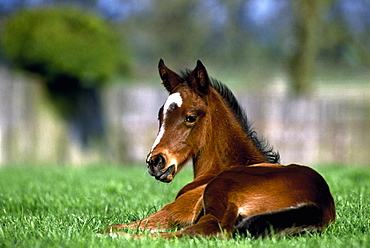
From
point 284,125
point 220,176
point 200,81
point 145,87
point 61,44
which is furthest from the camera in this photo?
point 145,87

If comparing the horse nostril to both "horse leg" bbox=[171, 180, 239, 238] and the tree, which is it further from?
the tree

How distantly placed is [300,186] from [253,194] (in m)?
0.33

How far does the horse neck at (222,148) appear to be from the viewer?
4281 millimetres

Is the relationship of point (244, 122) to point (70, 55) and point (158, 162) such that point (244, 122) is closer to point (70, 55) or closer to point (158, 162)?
point (158, 162)

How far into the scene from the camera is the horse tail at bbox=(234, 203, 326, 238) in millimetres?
3400

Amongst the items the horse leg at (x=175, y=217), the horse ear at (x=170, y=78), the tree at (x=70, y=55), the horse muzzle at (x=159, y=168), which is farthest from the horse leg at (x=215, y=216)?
the tree at (x=70, y=55)

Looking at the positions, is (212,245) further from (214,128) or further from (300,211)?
(214,128)

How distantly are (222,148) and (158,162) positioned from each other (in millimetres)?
681

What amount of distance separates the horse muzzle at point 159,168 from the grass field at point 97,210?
1.86 ft

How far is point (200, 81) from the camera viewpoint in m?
4.18

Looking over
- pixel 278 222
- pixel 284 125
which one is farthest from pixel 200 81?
pixel 284 125

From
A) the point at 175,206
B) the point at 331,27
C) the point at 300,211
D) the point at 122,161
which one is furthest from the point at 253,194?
the point at 331,27

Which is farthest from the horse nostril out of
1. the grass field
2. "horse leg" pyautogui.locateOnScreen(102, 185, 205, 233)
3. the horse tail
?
the horse tail

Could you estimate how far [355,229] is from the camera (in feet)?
12.6
